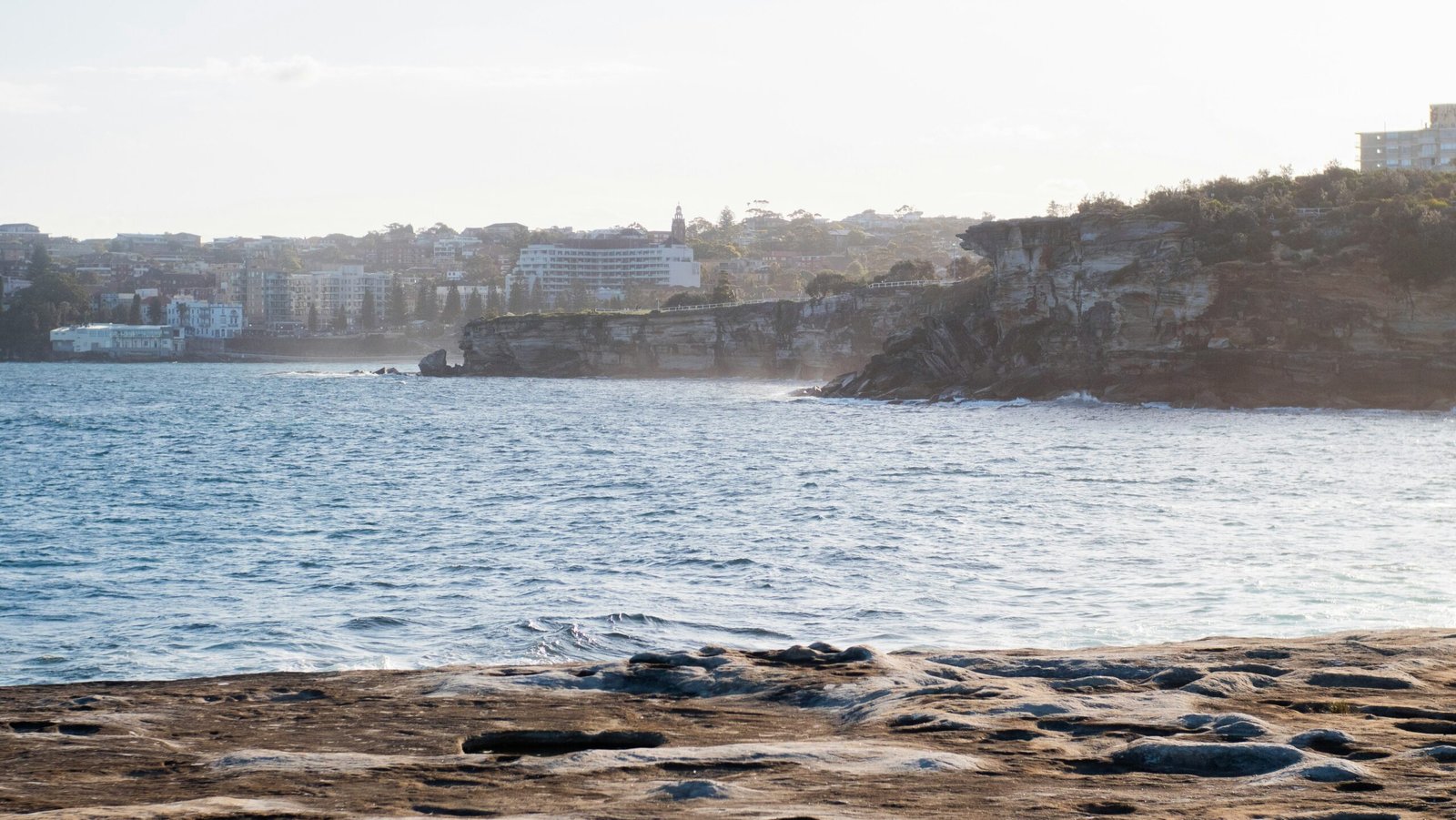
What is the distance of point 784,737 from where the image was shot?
984cm

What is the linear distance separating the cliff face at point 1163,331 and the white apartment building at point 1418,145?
85.9 m

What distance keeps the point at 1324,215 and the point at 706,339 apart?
5512 cm

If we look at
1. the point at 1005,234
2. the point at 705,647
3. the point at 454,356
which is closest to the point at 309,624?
the point at 705,647

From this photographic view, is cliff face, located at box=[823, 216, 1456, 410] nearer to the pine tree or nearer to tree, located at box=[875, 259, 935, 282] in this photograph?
tree, located at box=[875, 259, 935, 282]

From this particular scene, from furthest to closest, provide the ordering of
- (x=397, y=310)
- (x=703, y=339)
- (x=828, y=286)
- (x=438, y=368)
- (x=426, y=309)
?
(x=426, y=309) < (x=397, y=310) < (x=438, y=368) < (x=703, y=339) < (x=828, y=286)

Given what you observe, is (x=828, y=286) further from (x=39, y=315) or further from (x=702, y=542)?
(x=39, y=315)

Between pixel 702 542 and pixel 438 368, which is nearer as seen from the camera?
pixel 702 542

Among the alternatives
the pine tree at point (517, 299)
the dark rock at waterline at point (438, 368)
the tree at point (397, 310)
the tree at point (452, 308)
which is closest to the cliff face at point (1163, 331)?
the dark rock at waterline at point (438, 368)

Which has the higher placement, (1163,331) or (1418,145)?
(1418,145)

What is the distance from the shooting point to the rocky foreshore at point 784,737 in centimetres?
782

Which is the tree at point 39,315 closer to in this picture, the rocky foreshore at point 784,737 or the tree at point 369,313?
the tree at point 369,313

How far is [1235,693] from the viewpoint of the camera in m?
10.8

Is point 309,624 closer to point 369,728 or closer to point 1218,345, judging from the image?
point 369,728

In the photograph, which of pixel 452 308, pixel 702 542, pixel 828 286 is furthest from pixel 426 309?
pixel 702 542
